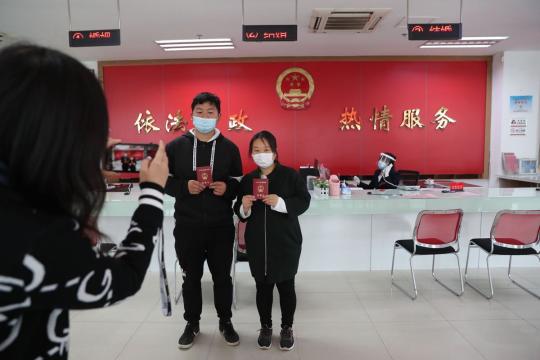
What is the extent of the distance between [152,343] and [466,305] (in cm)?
246

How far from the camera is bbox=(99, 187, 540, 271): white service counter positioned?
372cm

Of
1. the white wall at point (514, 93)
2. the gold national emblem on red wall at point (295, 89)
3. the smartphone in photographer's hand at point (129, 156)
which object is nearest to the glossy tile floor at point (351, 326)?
the smartphone in photographer's hand at point (129, 156)

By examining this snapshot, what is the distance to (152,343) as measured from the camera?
267 centimetres

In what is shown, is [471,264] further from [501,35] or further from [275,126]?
[275,126]

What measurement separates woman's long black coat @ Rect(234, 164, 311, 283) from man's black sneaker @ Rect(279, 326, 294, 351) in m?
0.36

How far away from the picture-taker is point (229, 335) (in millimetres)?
2631

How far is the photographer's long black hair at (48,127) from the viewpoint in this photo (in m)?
0.68

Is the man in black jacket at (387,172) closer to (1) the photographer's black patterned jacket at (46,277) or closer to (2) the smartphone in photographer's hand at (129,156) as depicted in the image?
(2) the smartphone in photographer's hand at (129,156)

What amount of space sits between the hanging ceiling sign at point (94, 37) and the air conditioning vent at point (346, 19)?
212cm

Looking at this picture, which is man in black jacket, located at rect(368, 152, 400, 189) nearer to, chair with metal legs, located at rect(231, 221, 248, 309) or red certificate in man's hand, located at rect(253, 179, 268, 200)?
chair with metal legs, located at rect(231, 221, 248, 309)

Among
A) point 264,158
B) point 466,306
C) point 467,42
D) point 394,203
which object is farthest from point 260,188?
point 467,42

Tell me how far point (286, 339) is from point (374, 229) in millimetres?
1766

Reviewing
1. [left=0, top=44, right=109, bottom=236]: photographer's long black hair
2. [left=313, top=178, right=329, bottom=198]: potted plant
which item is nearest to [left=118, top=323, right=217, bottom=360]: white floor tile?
[left=313, top=178, right=329, bottom=198]: potted plant

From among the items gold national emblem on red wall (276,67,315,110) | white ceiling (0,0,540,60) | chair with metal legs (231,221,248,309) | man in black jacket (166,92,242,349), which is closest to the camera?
man in black jacket (166,92,242,349)
